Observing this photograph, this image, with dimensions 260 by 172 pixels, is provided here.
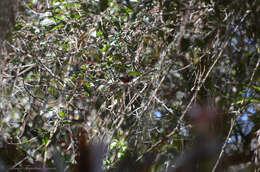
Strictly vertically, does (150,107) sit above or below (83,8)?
below

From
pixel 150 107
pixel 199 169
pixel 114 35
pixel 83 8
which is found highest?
pixel 83 8

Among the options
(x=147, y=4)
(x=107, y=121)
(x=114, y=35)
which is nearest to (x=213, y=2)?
(x=147, y=4)

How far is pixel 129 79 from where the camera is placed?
1.83 metres

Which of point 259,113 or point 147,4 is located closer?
point 147,4

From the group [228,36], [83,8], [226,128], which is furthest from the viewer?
[83,8]

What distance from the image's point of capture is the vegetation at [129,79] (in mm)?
1573

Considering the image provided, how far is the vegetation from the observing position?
1573mm

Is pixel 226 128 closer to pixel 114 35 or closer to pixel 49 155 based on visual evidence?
pixel 114 35

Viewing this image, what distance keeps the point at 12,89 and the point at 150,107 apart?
2.51 feet

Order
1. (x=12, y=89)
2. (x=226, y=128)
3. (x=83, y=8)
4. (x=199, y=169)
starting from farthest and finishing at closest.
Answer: (x=12, y=89), (x=83, y=8), (x=226, y=128), (x=199, y=169)

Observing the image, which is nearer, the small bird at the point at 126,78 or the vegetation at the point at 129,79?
the vegetation at the point at 129,79

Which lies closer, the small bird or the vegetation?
the vegetation

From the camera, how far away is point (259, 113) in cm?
176

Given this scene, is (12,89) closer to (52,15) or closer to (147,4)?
(52,15)
